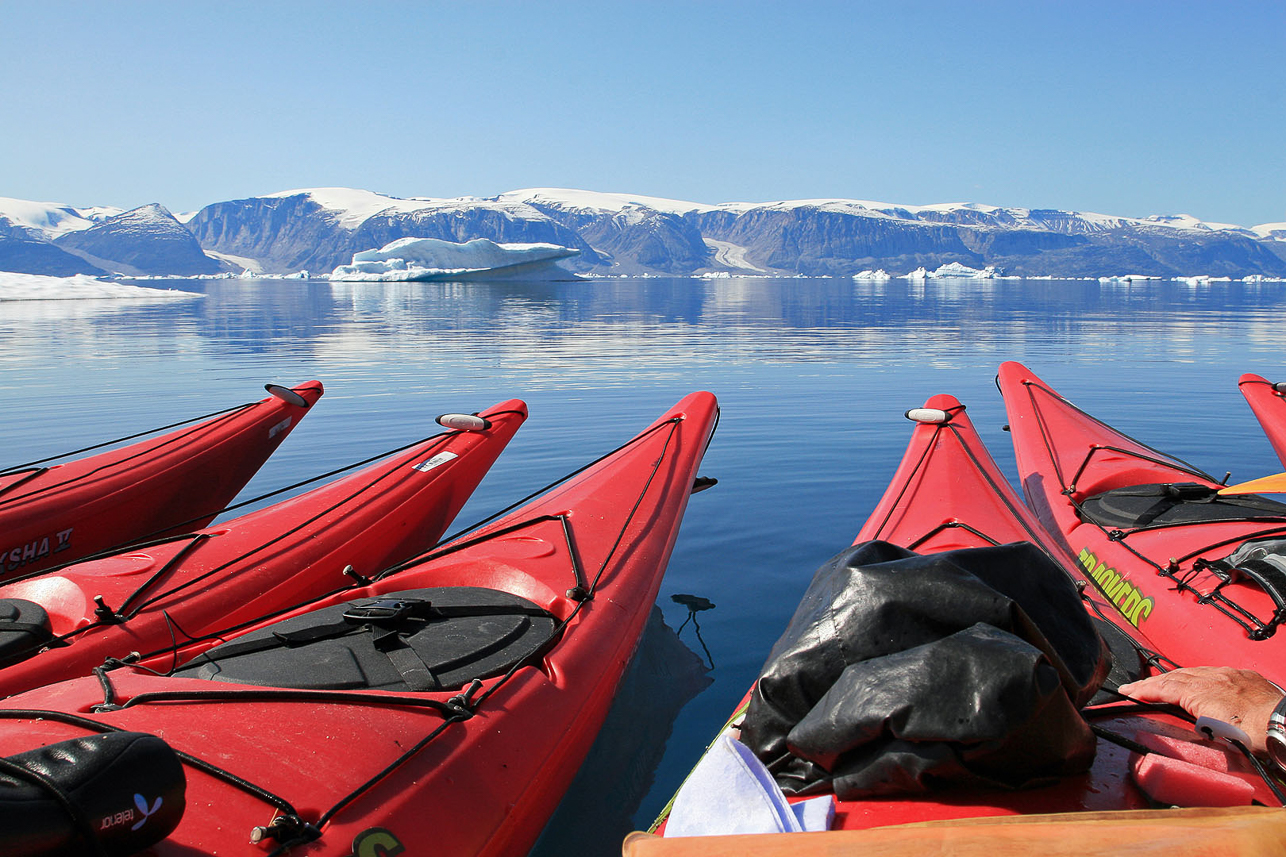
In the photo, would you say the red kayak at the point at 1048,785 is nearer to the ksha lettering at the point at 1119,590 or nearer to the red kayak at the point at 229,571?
the ksha lettering at the point at 1119,590

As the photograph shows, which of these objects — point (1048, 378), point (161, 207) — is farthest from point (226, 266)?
point (1048, 378)

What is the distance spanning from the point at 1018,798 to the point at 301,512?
3.56 metres

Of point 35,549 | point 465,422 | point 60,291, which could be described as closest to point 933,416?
point 465,422

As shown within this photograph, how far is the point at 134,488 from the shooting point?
4672mm

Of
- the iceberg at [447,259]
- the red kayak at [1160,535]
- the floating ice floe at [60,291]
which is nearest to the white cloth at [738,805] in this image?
the red kayak at [1160,535]

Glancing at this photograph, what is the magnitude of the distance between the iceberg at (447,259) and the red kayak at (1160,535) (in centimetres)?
5951

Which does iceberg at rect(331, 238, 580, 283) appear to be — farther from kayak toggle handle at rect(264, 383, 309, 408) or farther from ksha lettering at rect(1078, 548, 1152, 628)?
ksha lettering at rect(1078, 548, 1152, 628)

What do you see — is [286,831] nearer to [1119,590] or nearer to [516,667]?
[516,667]

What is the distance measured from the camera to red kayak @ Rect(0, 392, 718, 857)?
1.78 metres

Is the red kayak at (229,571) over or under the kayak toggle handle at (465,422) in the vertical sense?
under

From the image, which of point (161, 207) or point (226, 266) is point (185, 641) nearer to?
point (226, 266)

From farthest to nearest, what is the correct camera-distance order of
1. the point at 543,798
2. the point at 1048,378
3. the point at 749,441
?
the point at 1048,378 < the point at 749,441 < the point at 543,798

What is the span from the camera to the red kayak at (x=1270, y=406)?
212 inches

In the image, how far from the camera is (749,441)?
25.1ft
